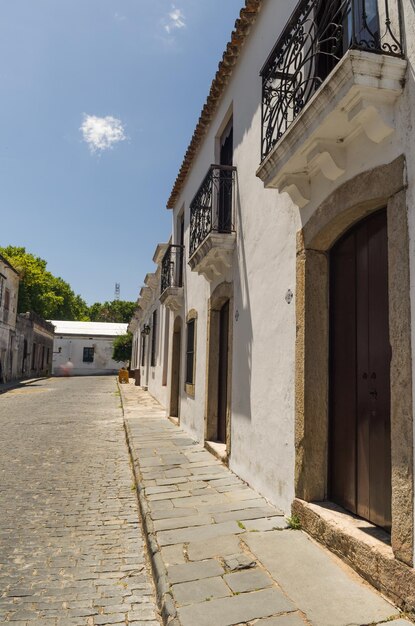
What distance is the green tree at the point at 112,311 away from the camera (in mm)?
59106

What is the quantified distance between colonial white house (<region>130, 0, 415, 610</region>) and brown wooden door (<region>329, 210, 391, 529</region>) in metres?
0.01

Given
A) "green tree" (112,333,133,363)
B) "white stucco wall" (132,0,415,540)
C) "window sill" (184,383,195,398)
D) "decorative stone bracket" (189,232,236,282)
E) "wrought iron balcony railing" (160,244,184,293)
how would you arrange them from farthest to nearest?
"green tree" (112,333,133,363) < "wrought iron balcony railing" (160,244,184,293) < "window sill" (184,383,195,398) < "decorative stone bracket" (189,232,236,282) < "white stucco wall" (132,0,415,540)

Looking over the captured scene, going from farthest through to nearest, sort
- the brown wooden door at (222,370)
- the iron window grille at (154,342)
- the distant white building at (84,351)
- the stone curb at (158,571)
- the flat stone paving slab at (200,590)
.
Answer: the distant white building at (84,351) < the iron window grille at (154,342) < the brown wooden door at (222,370) < the flat stone paving slab at (200,590) < the stone curb at (158,571)

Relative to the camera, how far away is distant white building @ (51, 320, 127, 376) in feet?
143

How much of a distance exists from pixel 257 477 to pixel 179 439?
316 cm

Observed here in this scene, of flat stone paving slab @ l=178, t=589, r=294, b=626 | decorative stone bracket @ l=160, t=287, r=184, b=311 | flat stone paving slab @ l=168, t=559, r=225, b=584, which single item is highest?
decorative stone bracket @ l=160, t=287, r=184, b=311

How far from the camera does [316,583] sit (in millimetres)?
2580

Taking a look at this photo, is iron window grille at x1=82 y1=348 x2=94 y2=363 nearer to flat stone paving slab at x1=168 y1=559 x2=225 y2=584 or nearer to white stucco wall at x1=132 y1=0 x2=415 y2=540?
white stucco wall at x1=132 y1=0 x2=415 y2=540

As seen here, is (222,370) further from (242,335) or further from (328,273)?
(328,273)

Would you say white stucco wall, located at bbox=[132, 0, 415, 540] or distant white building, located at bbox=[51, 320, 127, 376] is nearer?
white stucco wall, located at bbox=[132, 0, 415, 540]

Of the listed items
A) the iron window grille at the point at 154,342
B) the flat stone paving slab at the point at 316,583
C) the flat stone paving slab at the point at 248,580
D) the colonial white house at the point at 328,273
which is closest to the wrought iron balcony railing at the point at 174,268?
the colonial white house at the point at 328,273

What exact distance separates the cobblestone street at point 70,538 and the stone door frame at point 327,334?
1.49m

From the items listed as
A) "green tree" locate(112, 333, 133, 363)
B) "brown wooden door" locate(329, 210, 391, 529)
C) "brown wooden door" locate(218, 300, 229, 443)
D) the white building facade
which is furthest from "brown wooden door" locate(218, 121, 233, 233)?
"green tree" locate(112, 333, 133, 363)

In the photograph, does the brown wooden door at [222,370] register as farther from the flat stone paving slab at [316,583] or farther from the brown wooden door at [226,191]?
the flat stone paving slab at [316,583]
